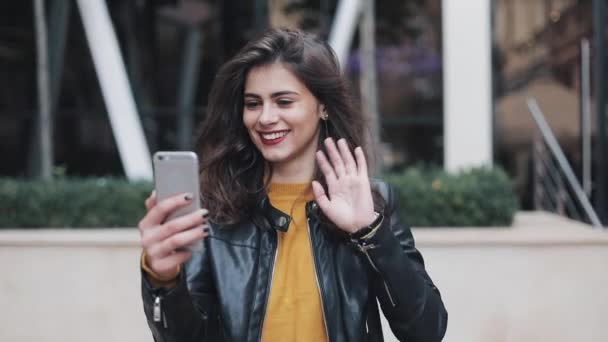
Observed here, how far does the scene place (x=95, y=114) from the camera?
42.0 feet

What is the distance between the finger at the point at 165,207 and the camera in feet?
5.09

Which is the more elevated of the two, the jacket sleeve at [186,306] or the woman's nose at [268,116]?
the woman's nose at [268,116]

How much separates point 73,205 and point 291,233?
5.37 metres

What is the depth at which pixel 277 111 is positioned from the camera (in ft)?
6.32

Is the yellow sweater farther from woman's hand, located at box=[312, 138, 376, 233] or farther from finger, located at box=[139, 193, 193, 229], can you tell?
finger, located at box=[139, 193, 193, 229]

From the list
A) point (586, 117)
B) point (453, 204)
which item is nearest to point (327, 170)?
point (453, 204)

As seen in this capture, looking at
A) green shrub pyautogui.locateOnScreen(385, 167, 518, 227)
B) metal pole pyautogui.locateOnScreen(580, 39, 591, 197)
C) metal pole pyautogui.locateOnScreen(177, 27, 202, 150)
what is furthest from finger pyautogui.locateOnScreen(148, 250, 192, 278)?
metal pole pyautogui.locateOnScreen(177, 27, 202, 150)

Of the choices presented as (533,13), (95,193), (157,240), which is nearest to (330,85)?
(157,240)

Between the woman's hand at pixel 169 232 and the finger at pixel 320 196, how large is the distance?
339 mm

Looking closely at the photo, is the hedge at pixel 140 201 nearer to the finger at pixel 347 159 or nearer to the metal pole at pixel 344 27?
the metal pole at pixel 344 27

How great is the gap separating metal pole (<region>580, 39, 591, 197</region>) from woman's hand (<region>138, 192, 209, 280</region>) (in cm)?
783

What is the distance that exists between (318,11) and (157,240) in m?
10.0

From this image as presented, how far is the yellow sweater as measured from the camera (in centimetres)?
185

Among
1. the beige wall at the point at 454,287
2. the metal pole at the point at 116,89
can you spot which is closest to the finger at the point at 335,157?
the beige wall at the point at 454,287
